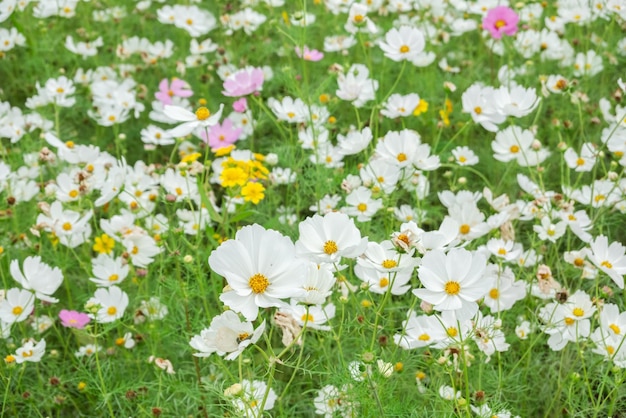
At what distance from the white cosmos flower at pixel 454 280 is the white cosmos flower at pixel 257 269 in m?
0.21

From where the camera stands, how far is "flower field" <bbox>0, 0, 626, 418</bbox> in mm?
1238

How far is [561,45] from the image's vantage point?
2752 millimetres

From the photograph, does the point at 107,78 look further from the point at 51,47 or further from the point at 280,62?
the point at 280,62

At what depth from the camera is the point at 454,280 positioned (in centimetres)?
112

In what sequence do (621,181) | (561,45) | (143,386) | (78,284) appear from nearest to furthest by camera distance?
(143,386) → (621,181) → (78,284) → (561,45)

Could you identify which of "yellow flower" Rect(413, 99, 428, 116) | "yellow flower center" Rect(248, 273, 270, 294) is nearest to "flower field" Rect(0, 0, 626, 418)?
"yellow flower center" Rect(248, 273, 270, 294)

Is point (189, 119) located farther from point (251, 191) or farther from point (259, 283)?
point (259, 283)

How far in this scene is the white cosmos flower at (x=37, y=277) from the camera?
1.59 m

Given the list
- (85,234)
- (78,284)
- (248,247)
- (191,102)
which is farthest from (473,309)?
(191,102)

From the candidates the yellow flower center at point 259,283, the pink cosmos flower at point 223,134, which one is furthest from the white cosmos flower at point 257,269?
the pink cosmos flower at point 223,134

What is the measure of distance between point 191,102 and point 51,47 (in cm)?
60

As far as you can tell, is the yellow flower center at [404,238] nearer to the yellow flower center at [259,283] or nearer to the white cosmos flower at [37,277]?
the yellow flower center at [259,283]

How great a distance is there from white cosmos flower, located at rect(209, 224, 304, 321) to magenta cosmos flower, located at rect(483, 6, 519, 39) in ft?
5.46

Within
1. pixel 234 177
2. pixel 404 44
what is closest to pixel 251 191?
pixel 234 177
